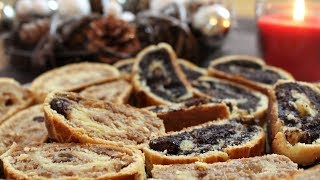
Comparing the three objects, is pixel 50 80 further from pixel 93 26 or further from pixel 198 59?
pixel 198 59

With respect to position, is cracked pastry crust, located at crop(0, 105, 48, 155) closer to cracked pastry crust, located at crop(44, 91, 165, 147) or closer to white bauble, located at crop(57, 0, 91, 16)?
cracked pastry crust, located at crop(44, 91, 165, 147)

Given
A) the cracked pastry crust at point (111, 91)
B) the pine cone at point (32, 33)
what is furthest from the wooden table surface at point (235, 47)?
the cracked pastry crust at point (111, 91)

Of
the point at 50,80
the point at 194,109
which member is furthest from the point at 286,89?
the point at 50,80

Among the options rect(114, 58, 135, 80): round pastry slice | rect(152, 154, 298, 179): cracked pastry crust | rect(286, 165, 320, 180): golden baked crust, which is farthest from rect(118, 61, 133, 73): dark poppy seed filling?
rect(286, 165, 320, 180): golden baked crust

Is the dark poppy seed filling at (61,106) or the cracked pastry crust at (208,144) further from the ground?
the dark poppy seed filling at (61,106)

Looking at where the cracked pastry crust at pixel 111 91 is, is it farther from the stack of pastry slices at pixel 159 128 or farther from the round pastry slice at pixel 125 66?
the round pastry slice at pixel 125 66
